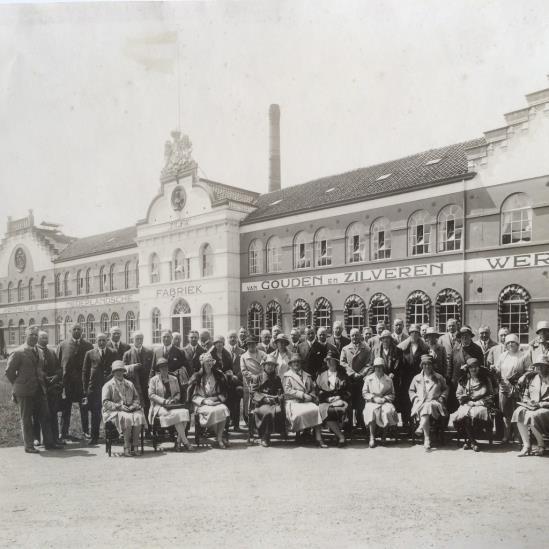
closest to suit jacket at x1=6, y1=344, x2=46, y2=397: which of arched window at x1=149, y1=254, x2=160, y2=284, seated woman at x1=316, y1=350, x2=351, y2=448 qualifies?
seated woman at x1=316, y1=350, x2=351, y2=448

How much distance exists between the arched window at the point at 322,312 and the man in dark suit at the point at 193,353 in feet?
36.2

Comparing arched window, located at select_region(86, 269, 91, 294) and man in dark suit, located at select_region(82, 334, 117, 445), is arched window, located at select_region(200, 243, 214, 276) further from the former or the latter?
man in dark suit, located at select_region(82, 334, 117, 445)

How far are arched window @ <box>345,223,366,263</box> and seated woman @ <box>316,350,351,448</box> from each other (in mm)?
11788

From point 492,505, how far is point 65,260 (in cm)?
3477

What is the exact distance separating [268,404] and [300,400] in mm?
526

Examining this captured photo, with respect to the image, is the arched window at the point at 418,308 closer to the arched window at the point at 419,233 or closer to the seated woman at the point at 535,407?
the arched window at the point at 419,233

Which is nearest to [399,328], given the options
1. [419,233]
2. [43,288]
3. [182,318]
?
[419,233]

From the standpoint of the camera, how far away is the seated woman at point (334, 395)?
27.2ft

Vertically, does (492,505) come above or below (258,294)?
below

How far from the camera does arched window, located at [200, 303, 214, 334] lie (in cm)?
2538

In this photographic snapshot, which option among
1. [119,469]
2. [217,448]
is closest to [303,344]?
[217,448]

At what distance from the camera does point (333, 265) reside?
20.9 metres

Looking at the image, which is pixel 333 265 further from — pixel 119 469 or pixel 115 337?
pixel 119 469

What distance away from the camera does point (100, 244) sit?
35.2m
